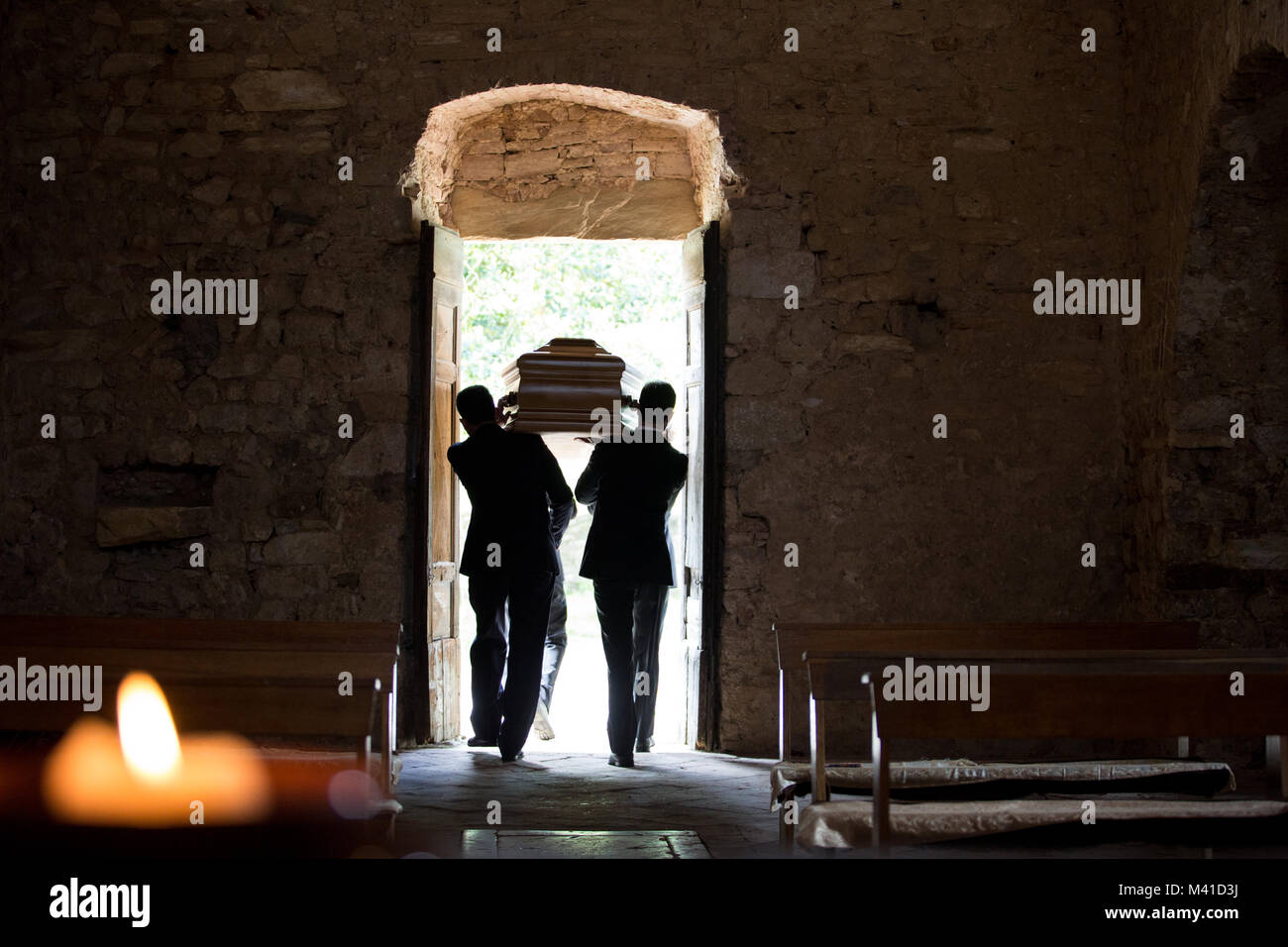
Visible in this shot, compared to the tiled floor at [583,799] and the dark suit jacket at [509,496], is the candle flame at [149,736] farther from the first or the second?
the dark suit jacket at [509,496]

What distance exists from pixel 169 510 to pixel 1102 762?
4316 millimetres

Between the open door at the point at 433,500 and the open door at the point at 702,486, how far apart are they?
123 centimetres

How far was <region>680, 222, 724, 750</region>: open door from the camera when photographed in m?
5.98

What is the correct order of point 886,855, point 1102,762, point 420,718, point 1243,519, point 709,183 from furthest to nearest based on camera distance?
point 709,183
point 420,718
point 1243,519
point 1102,762
point 886,855

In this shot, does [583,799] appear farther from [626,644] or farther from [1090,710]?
[1090,710]

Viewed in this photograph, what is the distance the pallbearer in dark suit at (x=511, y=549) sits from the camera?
553cm

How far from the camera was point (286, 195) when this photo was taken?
19.7ft

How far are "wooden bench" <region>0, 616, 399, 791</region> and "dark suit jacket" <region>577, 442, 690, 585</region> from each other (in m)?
1.37

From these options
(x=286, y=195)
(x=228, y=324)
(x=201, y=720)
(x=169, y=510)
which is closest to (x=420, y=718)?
(x=169, y=510)

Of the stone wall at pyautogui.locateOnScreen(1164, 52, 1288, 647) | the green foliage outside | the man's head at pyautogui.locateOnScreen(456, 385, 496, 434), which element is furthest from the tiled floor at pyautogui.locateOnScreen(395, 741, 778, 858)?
the green foliage outside

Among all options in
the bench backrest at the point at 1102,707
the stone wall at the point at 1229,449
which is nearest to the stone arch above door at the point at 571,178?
the stone wall at the point at 1229,449

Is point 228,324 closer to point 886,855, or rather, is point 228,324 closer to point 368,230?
point 368,230

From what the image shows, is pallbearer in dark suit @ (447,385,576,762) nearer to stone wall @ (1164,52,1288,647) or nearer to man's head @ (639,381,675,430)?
man's head @ (639,381,675,430)

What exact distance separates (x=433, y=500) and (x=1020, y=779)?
3498mm
